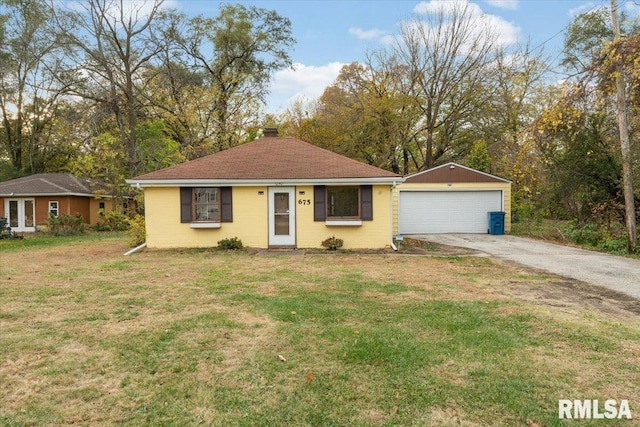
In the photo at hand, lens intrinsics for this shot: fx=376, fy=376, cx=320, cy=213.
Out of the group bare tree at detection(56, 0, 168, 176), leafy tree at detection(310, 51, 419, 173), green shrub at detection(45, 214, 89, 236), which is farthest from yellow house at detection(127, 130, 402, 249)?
leafy tree at detection(310, 51, 419, 173)

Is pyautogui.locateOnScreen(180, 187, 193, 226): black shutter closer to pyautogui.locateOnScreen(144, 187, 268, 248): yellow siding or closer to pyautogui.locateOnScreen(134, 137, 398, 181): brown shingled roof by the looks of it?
pyautogui.locateOnScreen(144, 187, 268, 248): yellow siding

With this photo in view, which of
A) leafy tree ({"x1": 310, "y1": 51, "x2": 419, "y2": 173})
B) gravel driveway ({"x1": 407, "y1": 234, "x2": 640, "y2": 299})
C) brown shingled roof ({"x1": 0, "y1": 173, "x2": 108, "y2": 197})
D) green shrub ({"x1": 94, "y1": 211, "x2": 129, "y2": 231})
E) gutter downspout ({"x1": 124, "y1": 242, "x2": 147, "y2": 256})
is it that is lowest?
gravel driveway ({"x1": 407, "y1": 234, "x2": 640, "y2": 299})

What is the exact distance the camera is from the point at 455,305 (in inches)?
199

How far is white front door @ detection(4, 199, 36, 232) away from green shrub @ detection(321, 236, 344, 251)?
55.0 feet

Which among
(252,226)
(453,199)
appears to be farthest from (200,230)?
(453,199)

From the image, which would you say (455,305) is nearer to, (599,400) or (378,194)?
(599,400)

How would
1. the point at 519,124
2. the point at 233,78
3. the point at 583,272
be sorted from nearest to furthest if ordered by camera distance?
1. the point at 583,272
2. the point at 519,124
3. the point at 233,78

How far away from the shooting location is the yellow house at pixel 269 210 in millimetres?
11016

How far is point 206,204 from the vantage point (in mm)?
11320

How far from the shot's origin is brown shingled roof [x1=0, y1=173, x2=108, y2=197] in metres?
18.8

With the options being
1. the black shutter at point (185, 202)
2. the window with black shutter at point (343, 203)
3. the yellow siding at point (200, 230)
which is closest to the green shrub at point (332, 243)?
the window with black shutter at point (343, 203)

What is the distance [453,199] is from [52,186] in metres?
19.8

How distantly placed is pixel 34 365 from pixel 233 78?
22471mm

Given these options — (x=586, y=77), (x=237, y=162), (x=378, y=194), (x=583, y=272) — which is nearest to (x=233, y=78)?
(x=237, y=162)
